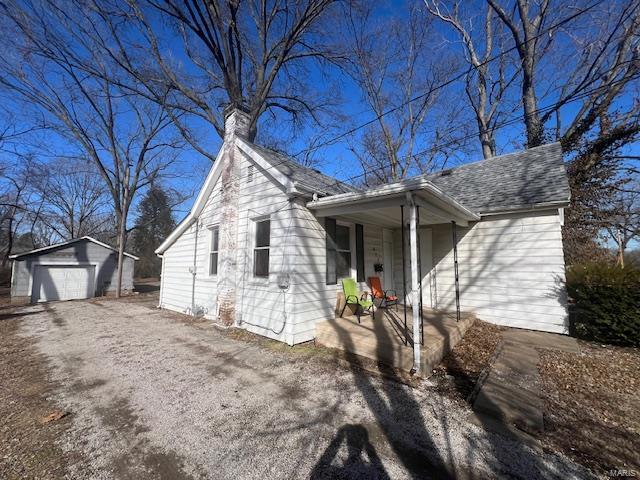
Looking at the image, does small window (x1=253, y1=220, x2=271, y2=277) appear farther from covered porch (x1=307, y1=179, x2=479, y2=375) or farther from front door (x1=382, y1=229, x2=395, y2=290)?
front door (x1=382, y1=229, x2=395, y2=290)

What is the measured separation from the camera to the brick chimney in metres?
7.04

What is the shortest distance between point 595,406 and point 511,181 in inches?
255

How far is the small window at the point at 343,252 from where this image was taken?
6723 millimetres

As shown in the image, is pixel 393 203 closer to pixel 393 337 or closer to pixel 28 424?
pixel 393 337

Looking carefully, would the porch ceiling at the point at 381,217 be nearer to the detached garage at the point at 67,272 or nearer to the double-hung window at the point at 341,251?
the double-hung window at the point at 341,251

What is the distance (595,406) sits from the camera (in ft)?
10.5

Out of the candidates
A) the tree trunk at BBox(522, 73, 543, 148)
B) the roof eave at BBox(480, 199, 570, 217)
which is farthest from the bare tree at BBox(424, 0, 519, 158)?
the roof eave at BBox(480, 199, 570, 217)

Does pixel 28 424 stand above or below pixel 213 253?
below

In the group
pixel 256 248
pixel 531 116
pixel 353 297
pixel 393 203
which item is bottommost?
pixel 353 297

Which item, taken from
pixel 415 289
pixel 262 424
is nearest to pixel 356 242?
pixel 415 289

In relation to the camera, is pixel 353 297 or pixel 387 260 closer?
pixel 353 297

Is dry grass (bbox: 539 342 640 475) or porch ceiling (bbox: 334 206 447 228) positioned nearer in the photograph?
dry grass (bbox: 539 342 640 475)

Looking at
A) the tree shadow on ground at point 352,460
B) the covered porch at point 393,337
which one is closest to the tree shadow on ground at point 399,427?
the tree shadow on ground at point 352,460

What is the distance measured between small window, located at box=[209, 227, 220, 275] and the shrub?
9034mm
